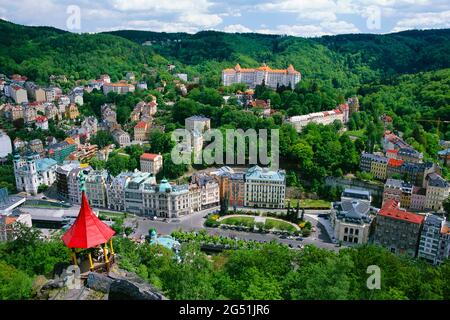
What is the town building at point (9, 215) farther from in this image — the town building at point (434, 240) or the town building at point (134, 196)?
the town building at point (434, 240)

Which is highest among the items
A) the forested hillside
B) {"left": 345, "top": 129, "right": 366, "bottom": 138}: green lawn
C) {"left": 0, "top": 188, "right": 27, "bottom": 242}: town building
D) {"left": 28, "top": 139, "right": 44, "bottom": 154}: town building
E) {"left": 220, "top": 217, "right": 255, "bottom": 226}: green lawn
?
the forested hillside

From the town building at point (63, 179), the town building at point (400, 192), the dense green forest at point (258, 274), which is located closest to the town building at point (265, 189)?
the town building at point (400, 192)

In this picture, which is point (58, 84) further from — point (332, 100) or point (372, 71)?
point (372, 71)

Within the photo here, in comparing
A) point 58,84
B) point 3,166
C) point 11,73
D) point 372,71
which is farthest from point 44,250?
point 372,71

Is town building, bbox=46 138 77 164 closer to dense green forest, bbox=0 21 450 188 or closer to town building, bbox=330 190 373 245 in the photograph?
dense green forest, bbox=0 21 450 188

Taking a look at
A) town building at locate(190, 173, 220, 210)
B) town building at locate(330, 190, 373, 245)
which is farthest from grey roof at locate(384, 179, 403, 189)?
town building at locate(190, 173, 220, 210)
